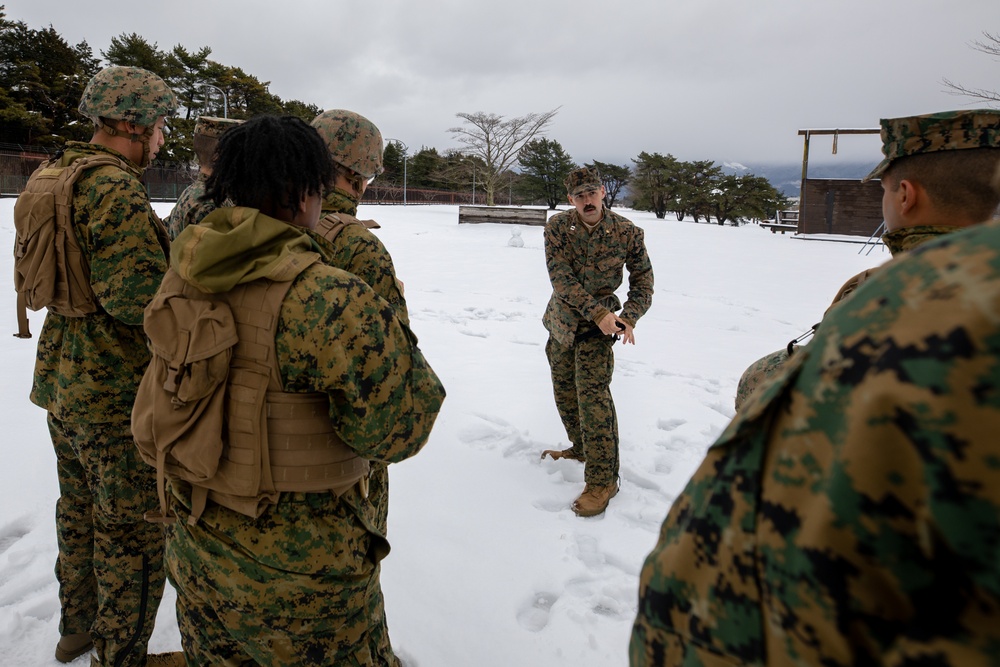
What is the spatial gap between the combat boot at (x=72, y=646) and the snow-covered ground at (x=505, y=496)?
0.05m

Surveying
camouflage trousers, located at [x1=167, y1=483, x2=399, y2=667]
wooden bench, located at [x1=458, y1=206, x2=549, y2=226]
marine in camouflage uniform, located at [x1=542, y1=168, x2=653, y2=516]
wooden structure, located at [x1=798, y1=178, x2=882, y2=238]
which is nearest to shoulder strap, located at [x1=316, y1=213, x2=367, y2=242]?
camouflage trousers, located at [x1=167, y1=483, x2=399, y2=667]

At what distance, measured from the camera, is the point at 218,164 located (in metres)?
1.67

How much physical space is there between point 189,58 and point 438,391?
40.5 meters

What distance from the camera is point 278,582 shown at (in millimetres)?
1562

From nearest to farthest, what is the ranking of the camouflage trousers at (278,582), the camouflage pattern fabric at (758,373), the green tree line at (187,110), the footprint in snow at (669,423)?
the camouflage trousers at (278,582) → the camouflage pattern fabric at (758,373) → the footprint in snow at (669,423) → the green tree line at (187,110)

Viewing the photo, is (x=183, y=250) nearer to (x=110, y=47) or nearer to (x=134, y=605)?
(x=134, y=605)

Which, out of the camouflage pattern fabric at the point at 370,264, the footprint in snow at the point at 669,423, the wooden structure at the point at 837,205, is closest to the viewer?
the camouflage pattern fabric at the point at 370,264

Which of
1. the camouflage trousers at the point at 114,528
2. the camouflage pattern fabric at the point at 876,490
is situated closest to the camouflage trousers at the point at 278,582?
the camouflage trousers at the point at 114,528

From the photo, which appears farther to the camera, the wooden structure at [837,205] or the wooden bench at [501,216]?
the wooden bench at [501,216]

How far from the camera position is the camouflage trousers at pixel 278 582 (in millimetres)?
1569

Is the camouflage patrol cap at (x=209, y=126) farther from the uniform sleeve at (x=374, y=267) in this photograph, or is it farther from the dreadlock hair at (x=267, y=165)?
the dreadlock hair at (x=267, y=165)

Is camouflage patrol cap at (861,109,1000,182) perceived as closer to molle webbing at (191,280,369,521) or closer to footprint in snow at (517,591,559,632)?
molle webbing at (191,280,369,521)

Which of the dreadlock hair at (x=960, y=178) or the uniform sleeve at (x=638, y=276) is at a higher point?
the dreadlock hair at (x=960, y=178)

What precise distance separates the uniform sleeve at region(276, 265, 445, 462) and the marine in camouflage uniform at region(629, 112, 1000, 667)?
36.7 inches
